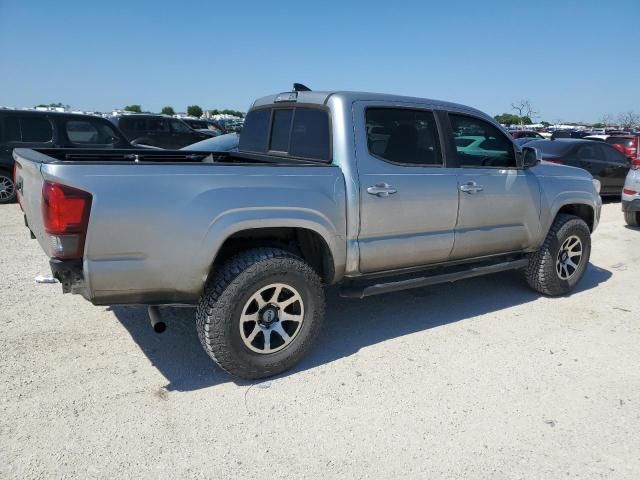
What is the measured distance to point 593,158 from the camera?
36.8 ft

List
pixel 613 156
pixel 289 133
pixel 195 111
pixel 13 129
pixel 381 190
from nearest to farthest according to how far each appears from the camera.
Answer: pixel 381 190 < pixel 289 133 < pixel 13 129 < pixel 613 156 < pixel 195 111

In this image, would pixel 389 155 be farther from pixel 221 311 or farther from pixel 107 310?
pixel 107 310

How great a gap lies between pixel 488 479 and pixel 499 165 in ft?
9.74

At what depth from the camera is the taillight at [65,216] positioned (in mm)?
2562

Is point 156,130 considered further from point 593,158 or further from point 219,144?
point 593,158

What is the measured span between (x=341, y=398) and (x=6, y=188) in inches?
347

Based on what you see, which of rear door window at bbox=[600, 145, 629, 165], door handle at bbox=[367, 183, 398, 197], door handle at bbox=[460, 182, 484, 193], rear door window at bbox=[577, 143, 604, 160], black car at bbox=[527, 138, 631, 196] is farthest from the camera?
rear door window at bbox=[600, 145, 629, 165]

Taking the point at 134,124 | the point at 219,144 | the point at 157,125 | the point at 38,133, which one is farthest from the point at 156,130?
the point at 219,144

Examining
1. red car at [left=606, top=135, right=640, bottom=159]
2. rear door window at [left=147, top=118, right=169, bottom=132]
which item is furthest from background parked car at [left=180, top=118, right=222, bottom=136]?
red car at [left=606, top=135, right=640, bottom=159]

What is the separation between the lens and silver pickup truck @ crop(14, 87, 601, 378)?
2.71 metres

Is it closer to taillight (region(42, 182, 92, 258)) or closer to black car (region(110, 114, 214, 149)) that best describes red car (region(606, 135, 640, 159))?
black car (region(110, 114, 214, 149))

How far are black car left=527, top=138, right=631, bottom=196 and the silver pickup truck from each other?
21.5ft

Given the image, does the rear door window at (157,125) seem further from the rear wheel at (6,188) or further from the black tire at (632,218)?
the black tire at (632,218)

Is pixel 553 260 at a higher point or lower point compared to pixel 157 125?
lower
